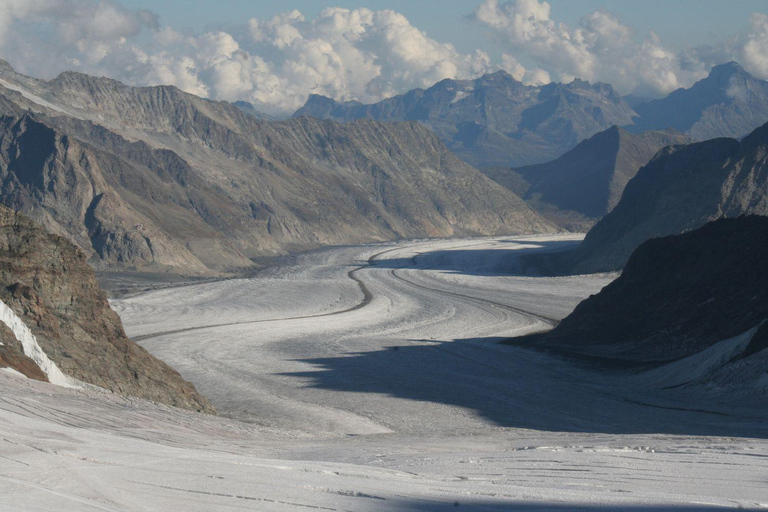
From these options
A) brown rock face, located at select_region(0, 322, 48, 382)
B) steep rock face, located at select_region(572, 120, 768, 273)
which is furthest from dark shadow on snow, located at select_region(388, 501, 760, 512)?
steep rock face, located at select_region(572, 120, 768, 273)

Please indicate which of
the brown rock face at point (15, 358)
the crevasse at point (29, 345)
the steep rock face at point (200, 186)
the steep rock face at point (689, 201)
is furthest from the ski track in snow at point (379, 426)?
the steep rock face at point (200, 186)

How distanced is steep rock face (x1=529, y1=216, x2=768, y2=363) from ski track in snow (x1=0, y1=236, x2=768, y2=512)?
10.5 feet

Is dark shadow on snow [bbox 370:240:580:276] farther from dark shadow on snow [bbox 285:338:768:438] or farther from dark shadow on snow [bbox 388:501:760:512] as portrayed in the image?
dark shadow on snow [bbox 388:501:760:512]

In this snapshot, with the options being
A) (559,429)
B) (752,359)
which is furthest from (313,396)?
(752,359)

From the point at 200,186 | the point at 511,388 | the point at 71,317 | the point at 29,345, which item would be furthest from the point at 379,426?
the point at 200,186

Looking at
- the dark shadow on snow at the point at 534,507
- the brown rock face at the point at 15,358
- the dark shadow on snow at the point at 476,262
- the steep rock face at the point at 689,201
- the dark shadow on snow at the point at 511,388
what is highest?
the steep rock face at the point at 689,201

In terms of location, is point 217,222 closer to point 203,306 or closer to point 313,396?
point 203,306

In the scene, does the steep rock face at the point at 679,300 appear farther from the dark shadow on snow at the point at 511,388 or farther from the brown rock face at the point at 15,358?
the brown rock face at the point at 15,358

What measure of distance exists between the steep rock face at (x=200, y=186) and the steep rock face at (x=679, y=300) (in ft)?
187

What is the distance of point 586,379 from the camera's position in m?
30.3

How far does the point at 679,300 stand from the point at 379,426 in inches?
685

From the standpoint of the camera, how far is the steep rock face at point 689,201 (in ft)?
253

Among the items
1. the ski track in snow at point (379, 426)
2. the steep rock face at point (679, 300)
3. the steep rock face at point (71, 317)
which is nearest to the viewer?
the ski track in snow at point (379, 426)

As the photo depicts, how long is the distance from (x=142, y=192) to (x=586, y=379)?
277ft
